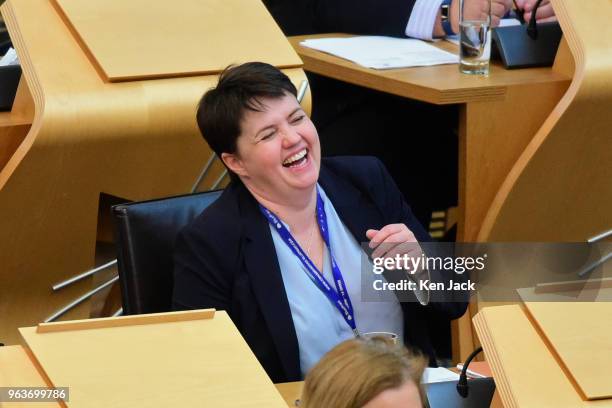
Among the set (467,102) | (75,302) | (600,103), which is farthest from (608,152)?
(75,302)

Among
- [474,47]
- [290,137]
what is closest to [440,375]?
[290,137]

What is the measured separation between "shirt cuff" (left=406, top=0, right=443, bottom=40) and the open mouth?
4.50 ft

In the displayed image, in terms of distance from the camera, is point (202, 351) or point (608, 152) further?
point (608, 152)

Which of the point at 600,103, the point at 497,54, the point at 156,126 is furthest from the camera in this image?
the point at 497,54

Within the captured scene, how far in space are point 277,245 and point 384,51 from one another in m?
1.31

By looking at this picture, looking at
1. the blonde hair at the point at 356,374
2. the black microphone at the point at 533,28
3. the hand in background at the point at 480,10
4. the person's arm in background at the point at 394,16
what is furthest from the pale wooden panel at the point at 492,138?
the blonde hair at the point at 356,374

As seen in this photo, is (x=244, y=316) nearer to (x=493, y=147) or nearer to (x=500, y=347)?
(x=500, y=347)

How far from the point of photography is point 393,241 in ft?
8.21

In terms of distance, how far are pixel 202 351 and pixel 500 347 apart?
1.43 feet

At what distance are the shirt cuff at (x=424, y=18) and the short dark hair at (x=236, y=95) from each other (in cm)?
131

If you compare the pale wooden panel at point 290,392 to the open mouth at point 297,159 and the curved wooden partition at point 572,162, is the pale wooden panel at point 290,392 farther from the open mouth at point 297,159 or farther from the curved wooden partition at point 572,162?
the curved wooden partition at point 572,162

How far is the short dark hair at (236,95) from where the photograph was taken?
2.68 metres

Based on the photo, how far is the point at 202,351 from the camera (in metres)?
1.71

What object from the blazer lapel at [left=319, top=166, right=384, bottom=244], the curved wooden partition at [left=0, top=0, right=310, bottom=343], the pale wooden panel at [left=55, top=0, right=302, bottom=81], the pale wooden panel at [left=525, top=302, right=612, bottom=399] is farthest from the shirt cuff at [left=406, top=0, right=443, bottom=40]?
the pale wooden panel at [left=525, top=302, right=612, bottom=399]
